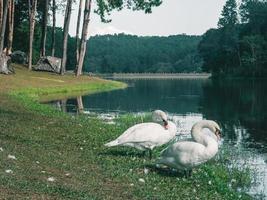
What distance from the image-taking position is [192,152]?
13602 millimetres

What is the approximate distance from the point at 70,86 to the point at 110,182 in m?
44.3

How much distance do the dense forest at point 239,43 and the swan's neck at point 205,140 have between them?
12477cm

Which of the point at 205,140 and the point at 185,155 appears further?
the point at 205,140

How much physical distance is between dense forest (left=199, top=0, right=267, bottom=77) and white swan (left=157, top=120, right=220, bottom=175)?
12497cm

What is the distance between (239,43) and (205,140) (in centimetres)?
14175

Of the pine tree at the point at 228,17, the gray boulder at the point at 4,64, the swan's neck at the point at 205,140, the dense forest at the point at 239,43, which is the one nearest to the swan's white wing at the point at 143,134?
the swan's neck at the point at 205,140

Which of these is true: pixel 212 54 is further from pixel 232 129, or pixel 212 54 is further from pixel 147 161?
pixel 147 161

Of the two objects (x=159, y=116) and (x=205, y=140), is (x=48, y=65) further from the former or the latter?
(x=205, y=140)

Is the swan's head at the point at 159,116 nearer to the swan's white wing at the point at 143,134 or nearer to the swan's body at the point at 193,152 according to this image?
the swan's white wing at the point at 143,134

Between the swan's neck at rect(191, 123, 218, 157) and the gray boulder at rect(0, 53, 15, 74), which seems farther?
the gray boulder at rect(0, 53, 15, 74)

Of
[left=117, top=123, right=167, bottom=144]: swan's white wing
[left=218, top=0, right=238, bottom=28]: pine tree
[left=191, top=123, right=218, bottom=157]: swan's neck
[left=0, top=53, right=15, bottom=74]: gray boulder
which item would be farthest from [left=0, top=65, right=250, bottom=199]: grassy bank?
[left=218, top=0, right=238, bottom=28]: pine tree

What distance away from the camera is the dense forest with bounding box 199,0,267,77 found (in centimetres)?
14000

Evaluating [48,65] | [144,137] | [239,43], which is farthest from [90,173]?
[239,43]

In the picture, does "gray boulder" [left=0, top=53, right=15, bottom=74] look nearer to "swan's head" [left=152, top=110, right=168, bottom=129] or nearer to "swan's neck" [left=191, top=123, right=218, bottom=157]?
"swan's head" [left=152, top=110, right=168, bottom=129]
